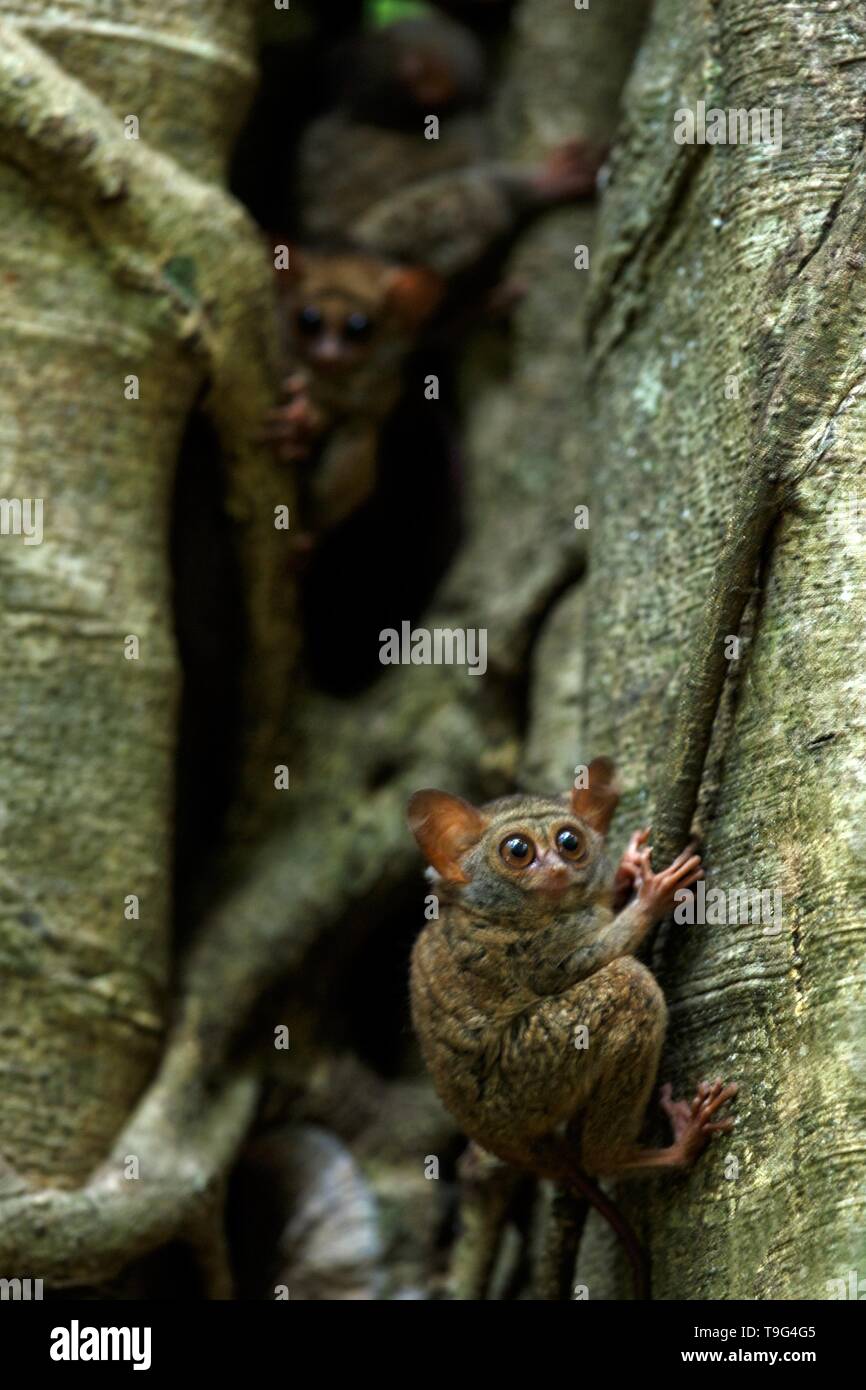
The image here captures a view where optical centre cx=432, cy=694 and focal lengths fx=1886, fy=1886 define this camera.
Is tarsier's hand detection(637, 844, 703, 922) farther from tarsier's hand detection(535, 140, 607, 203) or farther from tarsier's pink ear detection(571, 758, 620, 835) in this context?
tarsier's hand detection(535, 140, 607, 203)

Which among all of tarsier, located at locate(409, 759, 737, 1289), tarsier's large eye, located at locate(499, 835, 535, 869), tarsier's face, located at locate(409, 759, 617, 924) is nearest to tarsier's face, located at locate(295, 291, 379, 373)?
tarsier's face, located at locate(409, 759, 617, 924)

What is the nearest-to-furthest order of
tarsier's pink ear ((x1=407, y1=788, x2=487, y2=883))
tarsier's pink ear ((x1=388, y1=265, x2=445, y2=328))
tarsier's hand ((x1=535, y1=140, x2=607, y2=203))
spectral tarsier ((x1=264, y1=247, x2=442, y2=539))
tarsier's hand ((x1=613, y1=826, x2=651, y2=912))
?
tarsier's hand ((x1=613, y1=826, x2=651, y2=912)) → tarsier's pink ear ((x1=407, y1=788, x2=487, y2=883)) → spectral tarsier ((x1=264, y1=247, x2=442, y2=539)) → tarsier's pink ear ((x1=388, y1=265, x2=445, y2=328)) → tarsier's hand ((x1=535, y1=140, x2=607, y2=203))

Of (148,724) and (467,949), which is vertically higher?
(148,724)

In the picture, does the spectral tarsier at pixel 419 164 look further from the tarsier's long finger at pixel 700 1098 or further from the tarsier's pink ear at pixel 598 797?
the tarsier's long finger at pixel 700 1098

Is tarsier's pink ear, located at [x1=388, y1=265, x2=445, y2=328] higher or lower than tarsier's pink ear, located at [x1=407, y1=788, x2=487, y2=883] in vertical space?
higher

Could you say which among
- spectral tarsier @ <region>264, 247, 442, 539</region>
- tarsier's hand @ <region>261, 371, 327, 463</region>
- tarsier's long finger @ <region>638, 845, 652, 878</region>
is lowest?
tarsier's long finger @ <region>638, 845, 652, 878</region>

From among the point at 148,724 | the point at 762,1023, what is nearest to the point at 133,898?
the point at 148,724

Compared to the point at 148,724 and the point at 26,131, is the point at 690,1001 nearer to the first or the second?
the point at 148,724

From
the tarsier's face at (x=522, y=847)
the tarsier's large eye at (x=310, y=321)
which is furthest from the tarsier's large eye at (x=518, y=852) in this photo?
the tarsier's large eye at (x=310, y=321)

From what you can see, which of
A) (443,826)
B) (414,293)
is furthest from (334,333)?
(443,826)
